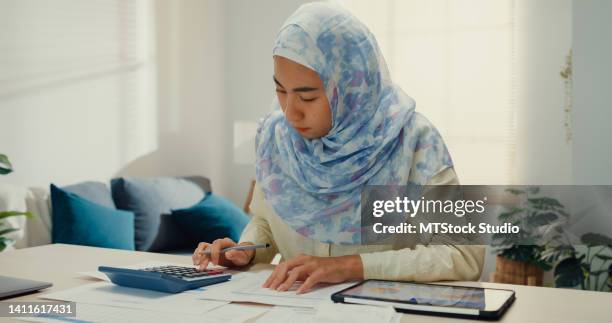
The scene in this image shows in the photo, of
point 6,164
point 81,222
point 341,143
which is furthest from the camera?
point 81,222

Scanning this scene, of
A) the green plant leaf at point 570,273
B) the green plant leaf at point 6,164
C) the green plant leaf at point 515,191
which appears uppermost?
the green plant leaf at point 6,164

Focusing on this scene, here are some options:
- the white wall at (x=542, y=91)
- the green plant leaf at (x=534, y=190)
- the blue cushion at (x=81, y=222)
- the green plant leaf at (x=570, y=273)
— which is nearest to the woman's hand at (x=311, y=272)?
the blue cushion at (x=81, y=222)

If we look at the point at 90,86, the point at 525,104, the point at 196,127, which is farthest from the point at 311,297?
the point at 196,127

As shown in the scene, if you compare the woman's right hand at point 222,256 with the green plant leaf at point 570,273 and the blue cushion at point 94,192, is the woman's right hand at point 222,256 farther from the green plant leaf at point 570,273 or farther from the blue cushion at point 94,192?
the green plant leaf at point 570,273

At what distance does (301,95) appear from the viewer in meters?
1.49

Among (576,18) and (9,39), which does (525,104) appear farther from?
(9,39)

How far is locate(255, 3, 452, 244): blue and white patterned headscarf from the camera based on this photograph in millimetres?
1468

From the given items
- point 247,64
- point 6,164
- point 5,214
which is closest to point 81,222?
point 5,214

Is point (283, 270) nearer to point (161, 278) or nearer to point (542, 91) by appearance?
point (161, 278)

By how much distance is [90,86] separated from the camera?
3719mm

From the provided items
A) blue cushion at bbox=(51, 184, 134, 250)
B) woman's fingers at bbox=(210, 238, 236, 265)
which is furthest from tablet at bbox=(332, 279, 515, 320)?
blue cushion at bbox=(51, 184, 134, 250)

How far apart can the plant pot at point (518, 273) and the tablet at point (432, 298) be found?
2590mm

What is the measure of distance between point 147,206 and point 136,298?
2.59 m

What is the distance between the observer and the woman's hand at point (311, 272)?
1.17 metres
